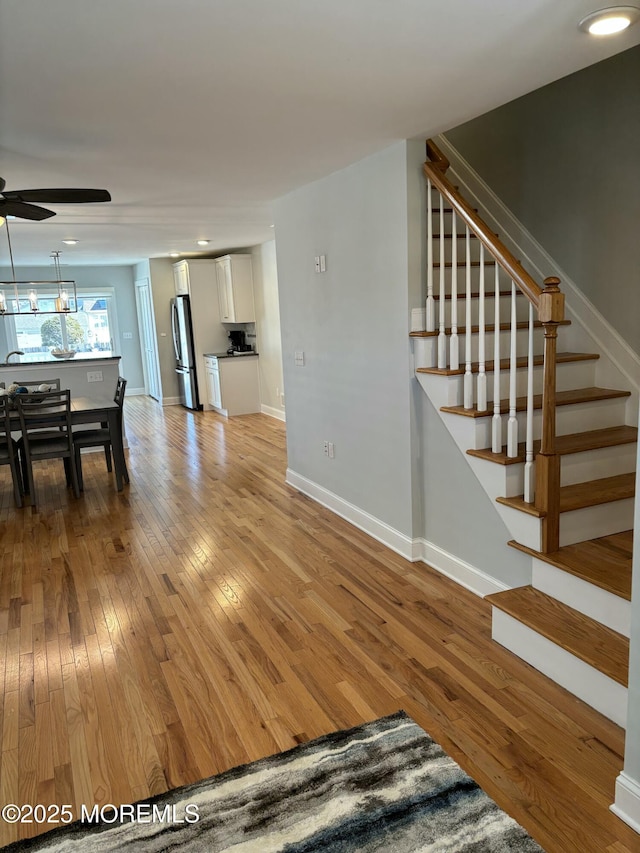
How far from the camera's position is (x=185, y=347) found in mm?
9156

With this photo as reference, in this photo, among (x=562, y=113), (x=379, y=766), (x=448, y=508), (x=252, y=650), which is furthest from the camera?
(x=562, y=113)

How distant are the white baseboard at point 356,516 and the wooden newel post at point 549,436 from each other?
1.09 m

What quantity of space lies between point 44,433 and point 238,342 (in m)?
4.31

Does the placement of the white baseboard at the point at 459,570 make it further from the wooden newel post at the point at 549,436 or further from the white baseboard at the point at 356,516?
the wooden newel post at the point at 549,436

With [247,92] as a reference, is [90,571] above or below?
below

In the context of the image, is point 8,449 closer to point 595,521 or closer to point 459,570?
point 459,570

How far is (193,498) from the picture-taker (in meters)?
4.95

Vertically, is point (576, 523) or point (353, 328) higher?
point (353, 328)

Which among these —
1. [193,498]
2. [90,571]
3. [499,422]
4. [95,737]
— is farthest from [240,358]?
[95,737]

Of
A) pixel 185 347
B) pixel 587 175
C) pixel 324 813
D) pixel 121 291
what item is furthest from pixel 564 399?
pixel 121 291

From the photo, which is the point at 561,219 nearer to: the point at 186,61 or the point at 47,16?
the point at 186,61

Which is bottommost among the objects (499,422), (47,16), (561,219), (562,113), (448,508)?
(448,508)

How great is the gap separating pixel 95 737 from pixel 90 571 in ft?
5.16

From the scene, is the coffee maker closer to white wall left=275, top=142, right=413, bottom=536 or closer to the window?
the window
